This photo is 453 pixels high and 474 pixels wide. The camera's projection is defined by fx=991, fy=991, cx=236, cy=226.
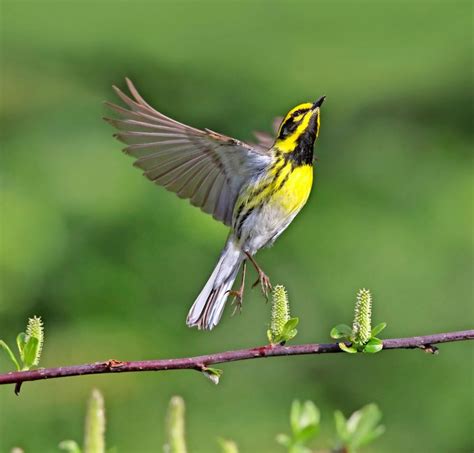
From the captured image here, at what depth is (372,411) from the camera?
0.88 metres

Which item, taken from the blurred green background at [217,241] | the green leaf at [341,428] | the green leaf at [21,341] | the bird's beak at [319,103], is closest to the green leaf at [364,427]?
the green leaf at [341,428]

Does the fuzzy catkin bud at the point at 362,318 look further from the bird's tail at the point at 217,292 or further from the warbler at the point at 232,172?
the warbler at the point at 232,172

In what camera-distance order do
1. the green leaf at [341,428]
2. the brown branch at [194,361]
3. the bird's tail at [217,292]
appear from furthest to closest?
the bird's tail at [217,292]
the brown branch at [194,361]
the green leaf at [341,428]

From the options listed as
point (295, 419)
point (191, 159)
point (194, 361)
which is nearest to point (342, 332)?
point (194, 361)

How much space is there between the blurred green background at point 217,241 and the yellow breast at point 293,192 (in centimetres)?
109

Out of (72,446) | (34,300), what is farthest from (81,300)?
(72,446)

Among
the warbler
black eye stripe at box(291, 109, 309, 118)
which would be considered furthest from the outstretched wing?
black eye stripe at box(291, 109, 309, 118)

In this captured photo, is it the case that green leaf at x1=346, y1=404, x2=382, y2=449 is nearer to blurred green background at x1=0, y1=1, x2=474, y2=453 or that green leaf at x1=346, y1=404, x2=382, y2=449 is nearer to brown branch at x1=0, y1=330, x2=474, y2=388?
brown branch at x1=0, y1=330, x2=474, y2=388

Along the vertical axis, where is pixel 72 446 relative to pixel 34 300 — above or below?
below

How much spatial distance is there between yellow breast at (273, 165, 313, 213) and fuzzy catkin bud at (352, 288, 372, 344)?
3.18 ft

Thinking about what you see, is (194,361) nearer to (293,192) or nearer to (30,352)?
(30,352)

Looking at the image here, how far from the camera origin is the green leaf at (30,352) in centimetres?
114

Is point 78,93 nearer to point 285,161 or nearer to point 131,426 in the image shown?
point 131,426

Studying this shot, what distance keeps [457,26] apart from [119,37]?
2.43 m
